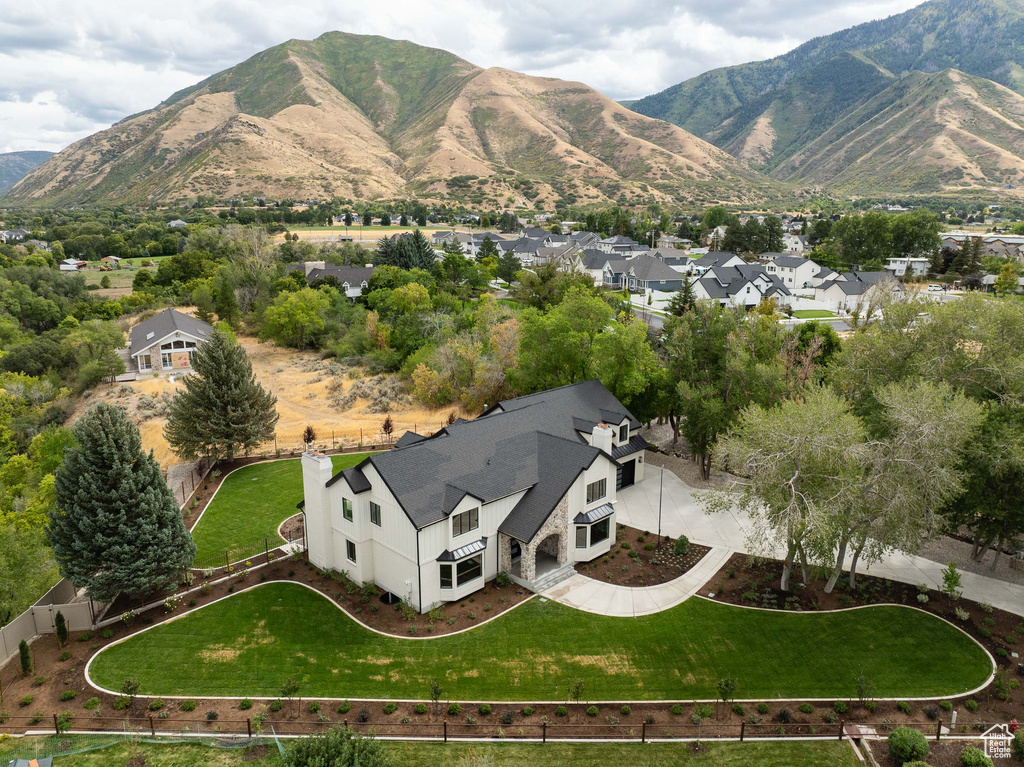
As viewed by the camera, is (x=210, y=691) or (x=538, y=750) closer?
(x=538, y=750)

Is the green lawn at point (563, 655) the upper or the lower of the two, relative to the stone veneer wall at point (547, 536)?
lower

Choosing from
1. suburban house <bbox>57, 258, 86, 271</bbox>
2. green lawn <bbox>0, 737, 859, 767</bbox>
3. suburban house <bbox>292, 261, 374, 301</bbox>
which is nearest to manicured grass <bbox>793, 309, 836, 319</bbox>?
suburban house <bbox>292, 261, 374, 301</bbox>

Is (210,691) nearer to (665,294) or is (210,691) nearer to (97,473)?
(97,473)

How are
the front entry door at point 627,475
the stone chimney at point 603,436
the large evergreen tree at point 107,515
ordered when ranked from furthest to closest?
1. the front entry door at point 627,475
2. the stone chimney at point 603,436
3. the large evergreen tree at point 107,515

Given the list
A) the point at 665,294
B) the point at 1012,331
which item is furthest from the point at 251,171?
the point at 1012,331

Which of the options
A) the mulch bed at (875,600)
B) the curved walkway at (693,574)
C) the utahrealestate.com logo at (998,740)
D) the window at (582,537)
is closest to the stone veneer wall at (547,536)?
the window at (582,537)

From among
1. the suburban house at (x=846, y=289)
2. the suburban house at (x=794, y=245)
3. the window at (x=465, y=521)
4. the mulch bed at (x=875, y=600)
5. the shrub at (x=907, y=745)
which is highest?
the suburban house at (x=794, y=245)

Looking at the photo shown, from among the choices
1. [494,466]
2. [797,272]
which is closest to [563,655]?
[494,466]

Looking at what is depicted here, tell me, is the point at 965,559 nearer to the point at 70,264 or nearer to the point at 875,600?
the point at 875,600

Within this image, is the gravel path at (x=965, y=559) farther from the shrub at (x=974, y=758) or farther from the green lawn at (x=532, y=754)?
the green lawn at (x=532, y=754)
